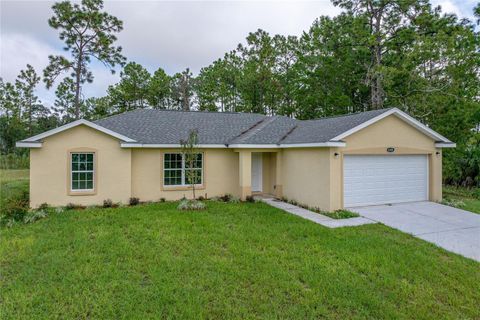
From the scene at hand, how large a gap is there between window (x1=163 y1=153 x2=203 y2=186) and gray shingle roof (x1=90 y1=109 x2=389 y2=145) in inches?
35.3

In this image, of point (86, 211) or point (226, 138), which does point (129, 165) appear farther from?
point (226, 138)

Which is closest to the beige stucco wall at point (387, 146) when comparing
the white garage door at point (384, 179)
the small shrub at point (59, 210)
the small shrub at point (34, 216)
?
the white garage door at point (384, 179)

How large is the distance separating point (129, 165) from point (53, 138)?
3.07 meters

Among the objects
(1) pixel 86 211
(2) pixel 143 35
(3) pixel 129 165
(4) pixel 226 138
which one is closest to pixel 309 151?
(4) pixel 226 138

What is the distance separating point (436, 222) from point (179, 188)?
416 inches

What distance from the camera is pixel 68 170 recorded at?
11.1 meters

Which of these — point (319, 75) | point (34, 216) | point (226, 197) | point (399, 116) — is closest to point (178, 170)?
point (226, 197)

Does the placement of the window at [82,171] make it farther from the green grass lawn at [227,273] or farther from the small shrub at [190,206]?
the small shrub at [190,206]

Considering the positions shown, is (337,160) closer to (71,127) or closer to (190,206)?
(190,206)

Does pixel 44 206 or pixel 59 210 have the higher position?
pixel 44 206

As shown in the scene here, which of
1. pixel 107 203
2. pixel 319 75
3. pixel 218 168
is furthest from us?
pixel 319 75

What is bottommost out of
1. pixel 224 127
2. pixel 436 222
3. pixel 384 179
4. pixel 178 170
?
pixel 436 222

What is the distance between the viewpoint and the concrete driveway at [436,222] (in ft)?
24.4

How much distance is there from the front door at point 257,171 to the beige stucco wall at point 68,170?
21.1 ft
